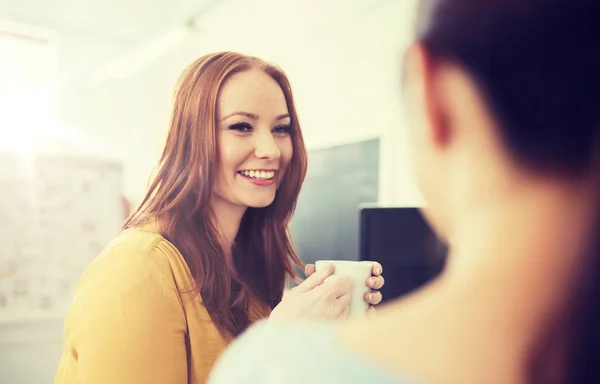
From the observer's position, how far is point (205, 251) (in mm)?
642

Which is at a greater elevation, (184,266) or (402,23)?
(402,23)

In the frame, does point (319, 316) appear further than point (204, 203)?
No

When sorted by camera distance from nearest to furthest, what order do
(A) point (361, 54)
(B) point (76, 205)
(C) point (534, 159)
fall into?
1. (C) point (534, 159)
2. (A) point (361, 54)
3. (B) point (76, 205)

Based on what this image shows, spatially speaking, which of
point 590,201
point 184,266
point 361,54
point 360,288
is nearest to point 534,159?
point 590,201

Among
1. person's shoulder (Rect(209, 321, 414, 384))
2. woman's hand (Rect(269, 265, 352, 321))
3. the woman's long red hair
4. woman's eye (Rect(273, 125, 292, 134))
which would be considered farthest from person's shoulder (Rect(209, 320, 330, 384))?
woman's eye (Rect(273, 125, 292, 134))

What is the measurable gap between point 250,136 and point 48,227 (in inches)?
20.6

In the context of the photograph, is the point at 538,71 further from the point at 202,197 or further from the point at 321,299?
the point at 202,197

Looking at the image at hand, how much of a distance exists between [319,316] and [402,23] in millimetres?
483

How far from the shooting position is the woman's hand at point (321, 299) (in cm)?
49

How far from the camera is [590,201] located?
304 millimetres

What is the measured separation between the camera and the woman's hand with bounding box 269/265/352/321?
49 cm

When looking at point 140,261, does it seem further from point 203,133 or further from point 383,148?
point 383,148

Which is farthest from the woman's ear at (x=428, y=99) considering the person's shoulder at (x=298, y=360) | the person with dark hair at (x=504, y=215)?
the person's shoulder at (x=298, y=360)

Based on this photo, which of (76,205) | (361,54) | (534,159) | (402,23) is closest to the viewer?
(534,159)
